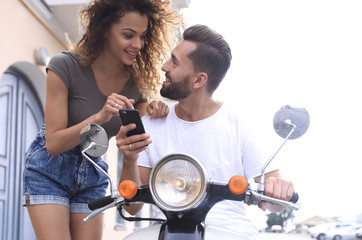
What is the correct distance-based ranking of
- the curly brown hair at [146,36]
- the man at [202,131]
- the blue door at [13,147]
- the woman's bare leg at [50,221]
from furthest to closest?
the blue door at [13,147] → the curly brown hair at [146,36] → the woman's bare leg at [50,221] → the man at [202,131]

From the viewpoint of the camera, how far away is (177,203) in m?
1.28

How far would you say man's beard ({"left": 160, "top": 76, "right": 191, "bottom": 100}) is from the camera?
2.20 metres

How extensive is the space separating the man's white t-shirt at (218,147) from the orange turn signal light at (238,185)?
486 millimetres

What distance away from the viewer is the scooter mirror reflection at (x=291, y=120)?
53.9 inches

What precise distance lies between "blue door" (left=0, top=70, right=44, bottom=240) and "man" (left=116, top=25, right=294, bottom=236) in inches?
129

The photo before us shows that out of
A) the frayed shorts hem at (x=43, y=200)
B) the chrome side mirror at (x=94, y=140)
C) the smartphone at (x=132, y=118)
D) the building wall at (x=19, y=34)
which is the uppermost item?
the building wall at (x=19, y=34)

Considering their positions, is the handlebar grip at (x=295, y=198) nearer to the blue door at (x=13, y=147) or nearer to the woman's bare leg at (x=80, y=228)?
the woman's bare leg at (x=80, y=228)

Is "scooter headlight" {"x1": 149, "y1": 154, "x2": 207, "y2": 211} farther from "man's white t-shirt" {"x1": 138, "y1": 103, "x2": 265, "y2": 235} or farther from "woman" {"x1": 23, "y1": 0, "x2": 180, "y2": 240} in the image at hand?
"woman" {"x1": 23, "y1": 0, "x2": 180, "y2": 240}

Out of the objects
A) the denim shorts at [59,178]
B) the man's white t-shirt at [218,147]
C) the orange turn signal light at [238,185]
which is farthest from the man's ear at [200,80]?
the orange turn signal light at [238,185]

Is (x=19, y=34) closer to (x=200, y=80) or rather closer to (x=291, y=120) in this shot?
(x=200, y=80)

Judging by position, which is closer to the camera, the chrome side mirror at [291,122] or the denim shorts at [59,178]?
the chrome side mirror at [291,122]

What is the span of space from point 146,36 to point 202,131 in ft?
2.59

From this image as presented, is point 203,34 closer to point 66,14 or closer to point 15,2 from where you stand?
point 15,2

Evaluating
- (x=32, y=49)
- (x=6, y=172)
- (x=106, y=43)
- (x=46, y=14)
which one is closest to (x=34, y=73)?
(x=32, y=49)
